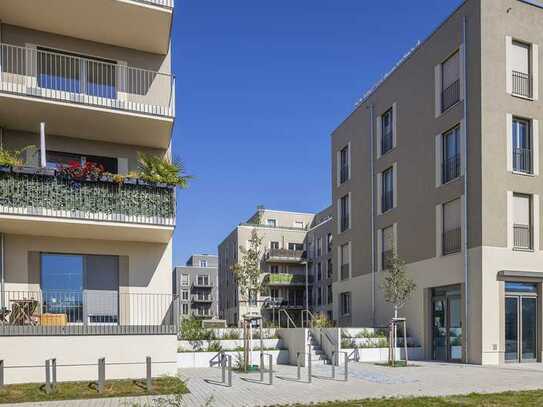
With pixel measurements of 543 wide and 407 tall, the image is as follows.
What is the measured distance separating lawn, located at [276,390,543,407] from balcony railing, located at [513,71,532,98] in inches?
539

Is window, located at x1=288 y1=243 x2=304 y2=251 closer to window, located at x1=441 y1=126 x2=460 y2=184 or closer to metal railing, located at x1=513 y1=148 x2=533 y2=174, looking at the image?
window, located at x1=441 y1=126 x2=460 y2=184

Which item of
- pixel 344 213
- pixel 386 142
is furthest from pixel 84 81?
pixel 344 213

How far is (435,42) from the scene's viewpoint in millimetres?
24000

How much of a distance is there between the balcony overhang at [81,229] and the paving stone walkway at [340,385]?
4397 mm

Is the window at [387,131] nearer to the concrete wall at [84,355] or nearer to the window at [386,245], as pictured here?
the window at [386,245]

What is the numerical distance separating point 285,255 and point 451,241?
3602cm

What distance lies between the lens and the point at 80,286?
16125 millimetres

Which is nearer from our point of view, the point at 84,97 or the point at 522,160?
the point at 84,97

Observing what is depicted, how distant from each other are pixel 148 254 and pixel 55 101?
5.55 meters

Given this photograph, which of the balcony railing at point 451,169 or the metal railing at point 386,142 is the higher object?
the metal railing at point 386,142

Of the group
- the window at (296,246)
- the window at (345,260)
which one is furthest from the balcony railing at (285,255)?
the window at (345,260)

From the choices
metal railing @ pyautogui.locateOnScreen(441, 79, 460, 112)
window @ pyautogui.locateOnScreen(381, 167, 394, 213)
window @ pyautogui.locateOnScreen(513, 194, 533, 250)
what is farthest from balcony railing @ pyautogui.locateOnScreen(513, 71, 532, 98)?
window @ pyautogui.locateOnScreen(381, 167, 394, 213)

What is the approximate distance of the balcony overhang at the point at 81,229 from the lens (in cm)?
1435

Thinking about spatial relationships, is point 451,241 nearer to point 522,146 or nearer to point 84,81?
point 522,146
